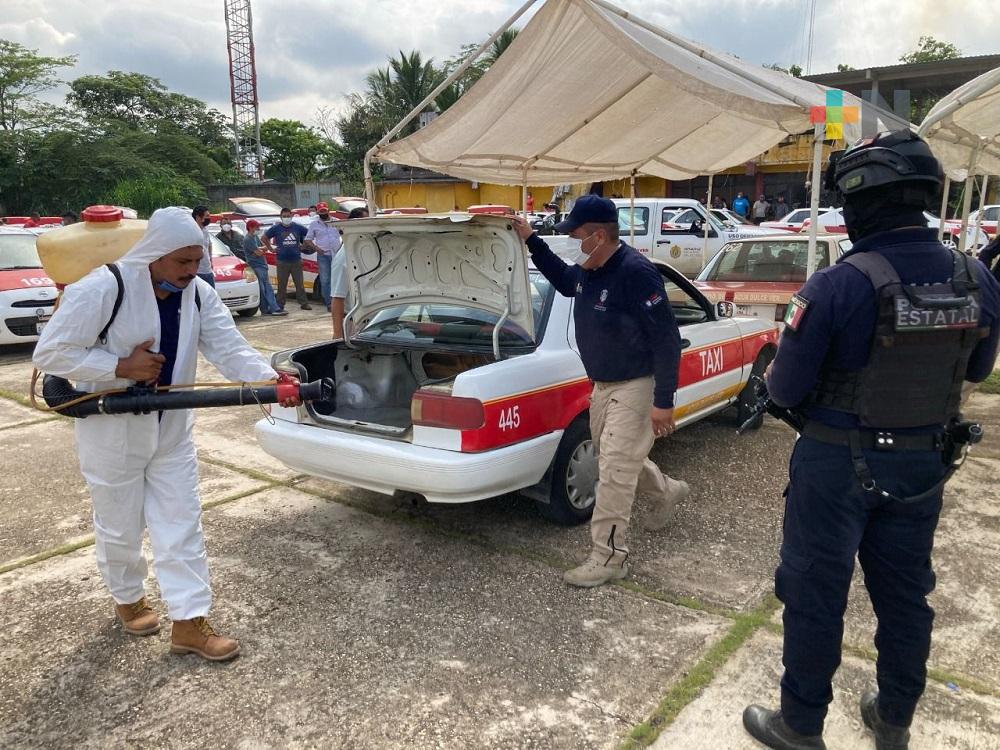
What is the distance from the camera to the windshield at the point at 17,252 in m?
9.71

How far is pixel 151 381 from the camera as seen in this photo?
289 cm

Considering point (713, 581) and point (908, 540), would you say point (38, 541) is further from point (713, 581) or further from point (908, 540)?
point (908, 540)

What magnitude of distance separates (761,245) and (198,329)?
6285mm

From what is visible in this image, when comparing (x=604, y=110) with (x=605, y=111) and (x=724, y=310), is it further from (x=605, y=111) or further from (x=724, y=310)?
(x=724, y=310)

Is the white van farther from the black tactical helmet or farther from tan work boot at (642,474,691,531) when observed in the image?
the black tactical helmet

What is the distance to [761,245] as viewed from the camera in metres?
7.91

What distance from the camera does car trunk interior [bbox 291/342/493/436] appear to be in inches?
179

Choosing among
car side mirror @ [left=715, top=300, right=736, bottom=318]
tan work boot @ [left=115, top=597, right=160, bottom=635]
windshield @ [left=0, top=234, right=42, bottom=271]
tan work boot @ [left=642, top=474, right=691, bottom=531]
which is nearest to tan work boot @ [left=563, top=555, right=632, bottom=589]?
tan work boot @ [left=642, top=474, right=691, bottom=531]

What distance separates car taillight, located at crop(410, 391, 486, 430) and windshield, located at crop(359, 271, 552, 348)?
0.62 meters

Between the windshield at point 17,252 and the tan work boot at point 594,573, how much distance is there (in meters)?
8.90

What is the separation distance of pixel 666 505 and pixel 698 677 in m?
1.21

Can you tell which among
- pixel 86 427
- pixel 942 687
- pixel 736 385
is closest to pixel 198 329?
pixel 86 427

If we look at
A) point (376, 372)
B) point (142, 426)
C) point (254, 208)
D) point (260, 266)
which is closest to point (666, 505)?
point (376, 372)

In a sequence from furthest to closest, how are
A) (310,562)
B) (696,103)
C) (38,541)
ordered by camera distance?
(696,103) < (38,541) < (310,562)
